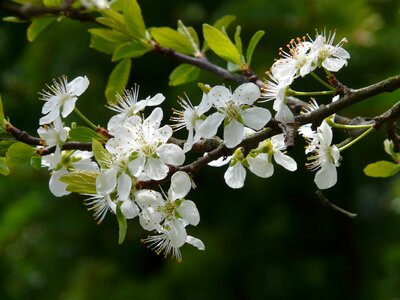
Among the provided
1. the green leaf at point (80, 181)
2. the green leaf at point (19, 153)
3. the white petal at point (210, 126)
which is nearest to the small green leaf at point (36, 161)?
the green leaf at point (19, 153)

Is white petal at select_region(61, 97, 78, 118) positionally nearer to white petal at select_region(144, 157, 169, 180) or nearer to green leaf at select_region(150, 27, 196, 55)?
white petal at select_region(144, 157, 169, 180)

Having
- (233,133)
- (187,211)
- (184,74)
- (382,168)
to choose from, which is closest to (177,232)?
(187,211)

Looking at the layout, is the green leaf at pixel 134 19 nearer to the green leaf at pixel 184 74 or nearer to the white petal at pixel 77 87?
the green leaf at pixel 184 74

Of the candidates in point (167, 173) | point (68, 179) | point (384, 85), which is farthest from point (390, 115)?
point (68, 179)

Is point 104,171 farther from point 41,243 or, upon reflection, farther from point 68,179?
point 41,243

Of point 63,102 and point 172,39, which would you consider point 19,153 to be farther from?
point 172,39
